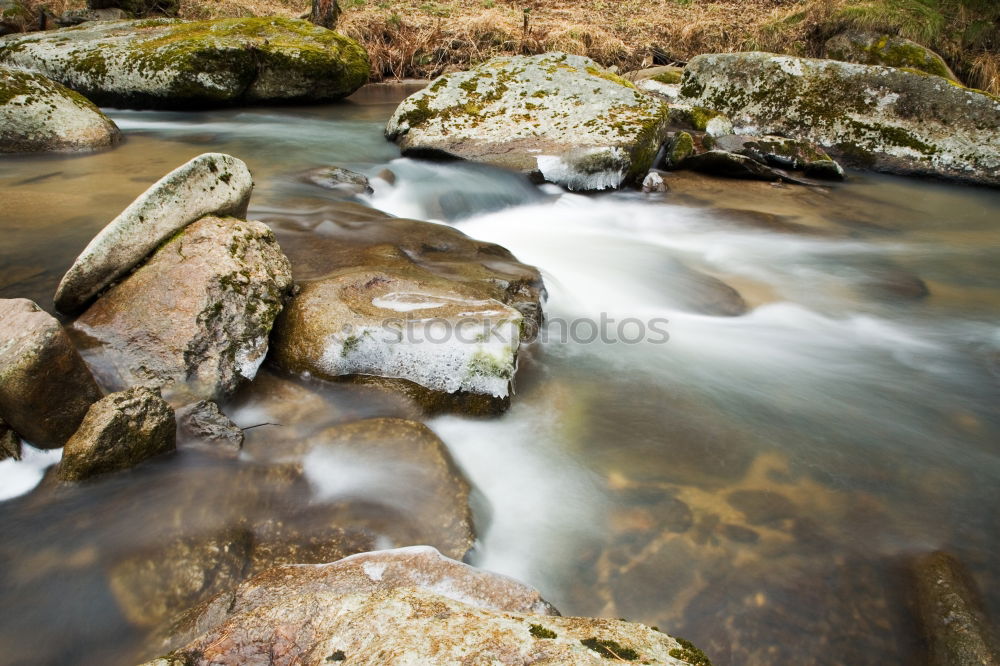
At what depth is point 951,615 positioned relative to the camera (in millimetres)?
2404

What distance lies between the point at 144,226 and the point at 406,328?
1.73 metres

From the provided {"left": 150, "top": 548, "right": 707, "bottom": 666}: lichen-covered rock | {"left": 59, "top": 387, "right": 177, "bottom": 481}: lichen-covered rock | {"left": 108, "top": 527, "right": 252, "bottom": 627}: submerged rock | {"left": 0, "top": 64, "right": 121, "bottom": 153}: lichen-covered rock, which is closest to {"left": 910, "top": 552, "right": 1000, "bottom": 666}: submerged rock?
{"left": 150, "top": 548, "right": 707, "bottom": 666}: lichen-covered rock

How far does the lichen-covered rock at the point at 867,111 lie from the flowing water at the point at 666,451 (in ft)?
9.09

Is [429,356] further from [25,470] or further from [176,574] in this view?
[25,470]

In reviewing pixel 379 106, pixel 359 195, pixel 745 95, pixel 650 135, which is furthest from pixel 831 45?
pixel 359 195

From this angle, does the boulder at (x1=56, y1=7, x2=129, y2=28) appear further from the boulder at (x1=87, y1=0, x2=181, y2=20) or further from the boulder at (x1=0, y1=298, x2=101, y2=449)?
the boulder at (x1=0, y1=298, x2=101, y2=449)

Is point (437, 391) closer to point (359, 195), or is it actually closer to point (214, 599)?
point (214, 599)

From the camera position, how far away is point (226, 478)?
2809 mm

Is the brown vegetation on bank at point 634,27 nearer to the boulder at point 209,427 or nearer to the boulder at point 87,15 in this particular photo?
the boulder at point 87,15

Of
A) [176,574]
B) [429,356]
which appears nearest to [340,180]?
[429,356]

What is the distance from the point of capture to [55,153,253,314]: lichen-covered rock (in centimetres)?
351

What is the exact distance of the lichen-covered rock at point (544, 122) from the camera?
772 cm

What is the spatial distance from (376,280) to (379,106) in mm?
9020

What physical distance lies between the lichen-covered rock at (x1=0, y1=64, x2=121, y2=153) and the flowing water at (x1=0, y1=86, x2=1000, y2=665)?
0.33m
